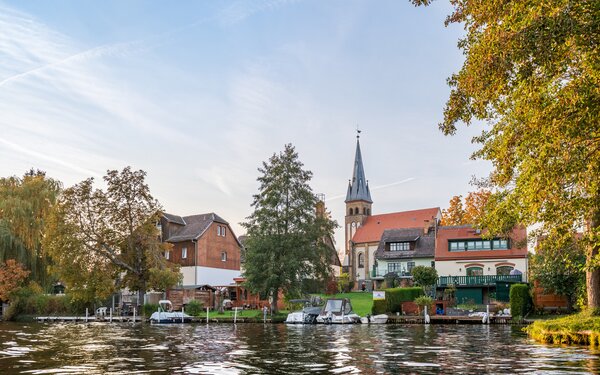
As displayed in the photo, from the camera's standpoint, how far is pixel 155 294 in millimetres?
61438

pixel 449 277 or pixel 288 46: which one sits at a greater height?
pixel 288 46

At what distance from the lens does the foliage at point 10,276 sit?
52.2m

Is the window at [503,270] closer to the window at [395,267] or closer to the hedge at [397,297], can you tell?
the hedge at [397,297]

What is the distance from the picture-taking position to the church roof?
371 feet

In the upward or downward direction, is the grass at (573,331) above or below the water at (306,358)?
above

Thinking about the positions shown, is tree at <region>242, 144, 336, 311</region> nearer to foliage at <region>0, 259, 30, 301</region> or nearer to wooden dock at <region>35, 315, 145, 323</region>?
wooden dock at <region>35, 315, 145, 323</region>

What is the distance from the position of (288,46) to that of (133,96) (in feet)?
29.3

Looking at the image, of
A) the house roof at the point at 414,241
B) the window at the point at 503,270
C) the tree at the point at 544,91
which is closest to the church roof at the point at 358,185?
the house roof at the point at 414,241

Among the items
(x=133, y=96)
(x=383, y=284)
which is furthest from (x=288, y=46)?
(x=383, y=284)

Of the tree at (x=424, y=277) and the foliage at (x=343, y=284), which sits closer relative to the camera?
the tree at (x=424, y=277)

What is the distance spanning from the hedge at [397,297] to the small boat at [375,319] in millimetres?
3264

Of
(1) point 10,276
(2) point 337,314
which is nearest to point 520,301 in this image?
(2) point 337,314

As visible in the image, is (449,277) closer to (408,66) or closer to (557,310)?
(557,310)

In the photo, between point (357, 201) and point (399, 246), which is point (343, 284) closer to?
point (399, 246)
